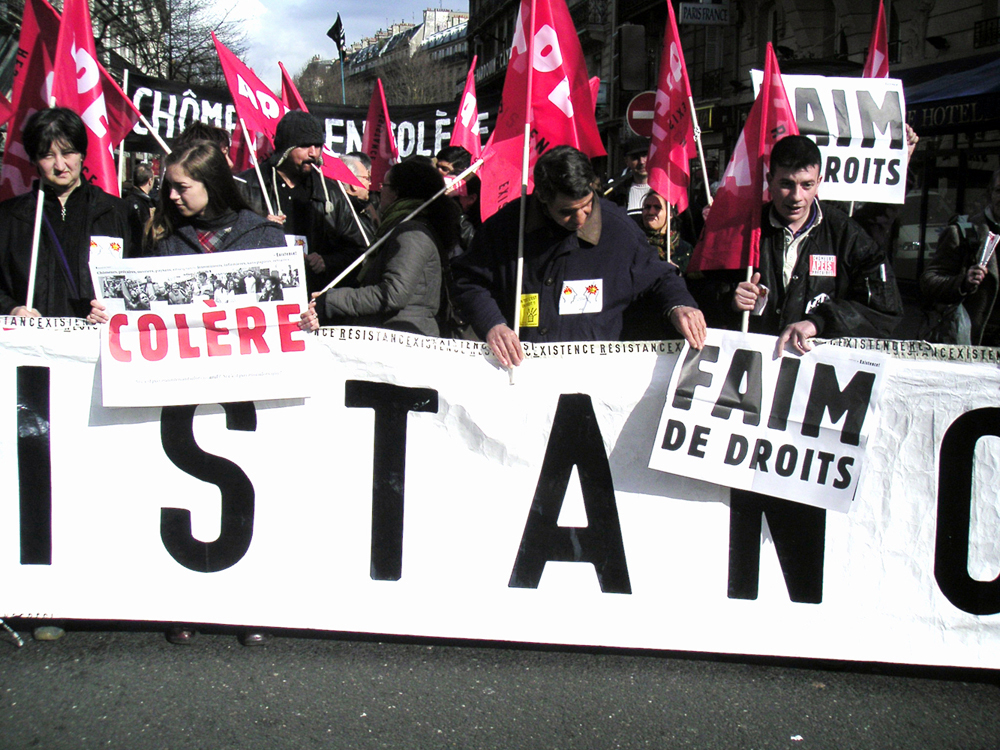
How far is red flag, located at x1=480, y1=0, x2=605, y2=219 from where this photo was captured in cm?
388

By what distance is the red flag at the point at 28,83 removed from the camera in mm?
4254

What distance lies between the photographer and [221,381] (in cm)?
322

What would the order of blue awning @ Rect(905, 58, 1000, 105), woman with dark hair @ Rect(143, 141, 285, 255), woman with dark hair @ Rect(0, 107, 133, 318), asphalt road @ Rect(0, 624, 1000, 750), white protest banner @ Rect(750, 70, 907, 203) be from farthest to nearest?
blue awning @ Rect(905, 58, 1000, 105) < white protest banner @ Rect(750, 70, 907, 203) < woman with dark hair @ Rect(0, 107, 133, 318) < woman with dark hair @ Rect(143, 141, 285, 255) < asphalt road @ Rect(0, 624, 1000, 750)

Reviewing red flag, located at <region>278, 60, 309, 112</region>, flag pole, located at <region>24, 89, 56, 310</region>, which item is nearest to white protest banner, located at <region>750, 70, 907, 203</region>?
flag pole, located at <region>24, 89, 56, 310</region>

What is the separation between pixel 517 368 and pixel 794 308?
44.7 inches

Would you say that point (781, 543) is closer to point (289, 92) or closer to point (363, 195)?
point (363, 195)

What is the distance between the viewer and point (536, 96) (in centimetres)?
398

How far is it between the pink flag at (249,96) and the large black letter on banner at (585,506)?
4.29 m

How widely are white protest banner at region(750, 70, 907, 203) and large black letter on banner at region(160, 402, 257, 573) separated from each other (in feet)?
11.4

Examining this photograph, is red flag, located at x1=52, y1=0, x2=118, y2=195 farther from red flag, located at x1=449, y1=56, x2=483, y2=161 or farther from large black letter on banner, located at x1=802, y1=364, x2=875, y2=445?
red flag, located at x1=449, y1=56, x2=483, y2=161

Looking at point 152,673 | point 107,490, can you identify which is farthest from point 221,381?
point 152,673

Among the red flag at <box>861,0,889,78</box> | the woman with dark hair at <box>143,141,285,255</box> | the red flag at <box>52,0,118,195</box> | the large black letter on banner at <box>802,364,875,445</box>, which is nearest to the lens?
the large black letter on banner at <box>802,364,875,445</box>

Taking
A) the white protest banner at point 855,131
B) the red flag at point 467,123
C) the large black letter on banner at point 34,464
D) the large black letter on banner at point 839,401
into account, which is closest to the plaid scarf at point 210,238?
the large black letter on banner at point 34,464

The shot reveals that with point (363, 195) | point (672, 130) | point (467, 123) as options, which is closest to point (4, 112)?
point (363, 195)
